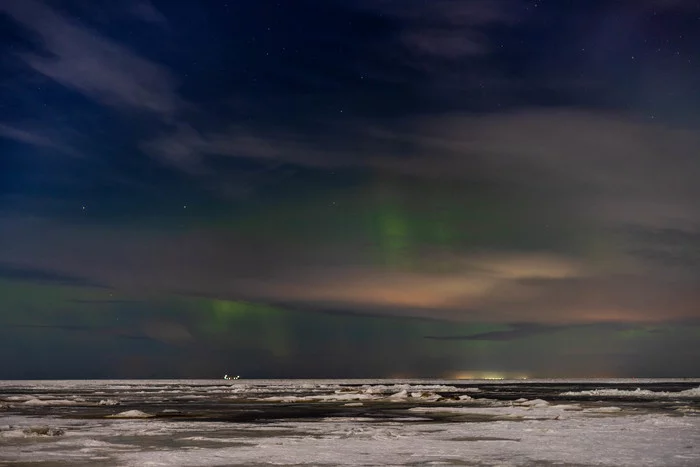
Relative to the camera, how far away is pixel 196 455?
21.3 m

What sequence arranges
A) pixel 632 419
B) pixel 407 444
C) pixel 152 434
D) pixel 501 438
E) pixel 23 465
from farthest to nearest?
pixel 632 419 < pixel 152 434 < pixel 501 438 < pixel 407 444 < pixel 23 465

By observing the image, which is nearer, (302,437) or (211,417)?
(302,437)

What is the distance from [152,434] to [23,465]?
8.86 metres

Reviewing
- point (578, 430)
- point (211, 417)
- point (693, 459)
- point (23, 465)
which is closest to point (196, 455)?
point (23, 465)

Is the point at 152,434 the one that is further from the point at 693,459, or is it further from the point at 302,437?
the point at 693,459

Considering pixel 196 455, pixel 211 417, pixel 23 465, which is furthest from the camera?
pixel 211 417

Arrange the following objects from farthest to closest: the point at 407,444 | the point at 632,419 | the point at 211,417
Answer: the point at 211,417 → the point at 632,419 → the point at 407,444

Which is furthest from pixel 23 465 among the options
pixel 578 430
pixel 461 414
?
pixel 461 414

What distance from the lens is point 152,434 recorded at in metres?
28.1

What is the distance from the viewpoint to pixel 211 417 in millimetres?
39031

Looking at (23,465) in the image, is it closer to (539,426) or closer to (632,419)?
(539,426)

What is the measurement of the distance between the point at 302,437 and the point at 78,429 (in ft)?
31.7

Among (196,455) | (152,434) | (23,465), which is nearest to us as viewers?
(23,465)

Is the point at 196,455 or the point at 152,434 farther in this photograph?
the point at 152,434
